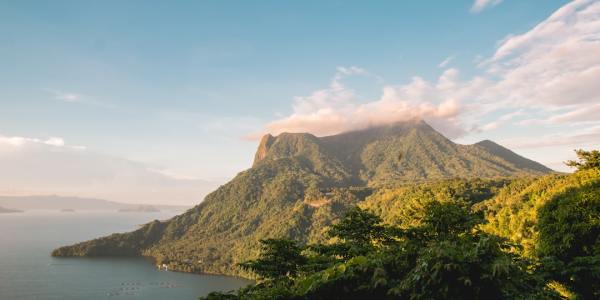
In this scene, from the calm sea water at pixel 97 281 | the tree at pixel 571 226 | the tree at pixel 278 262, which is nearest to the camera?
the tree at pixel 278 262

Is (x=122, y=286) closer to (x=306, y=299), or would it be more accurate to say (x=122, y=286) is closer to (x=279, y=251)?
(x=279, y=251)

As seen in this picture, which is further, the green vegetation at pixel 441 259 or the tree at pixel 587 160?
the tree at pixel 587 160

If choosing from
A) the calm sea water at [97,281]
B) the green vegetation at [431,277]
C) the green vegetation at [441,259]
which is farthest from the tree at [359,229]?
the calm sea water at [97,281]

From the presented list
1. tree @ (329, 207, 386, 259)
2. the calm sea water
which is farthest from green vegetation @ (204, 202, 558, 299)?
A: the calm sea water

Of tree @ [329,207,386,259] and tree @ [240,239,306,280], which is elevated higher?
tree @ [329,207,386,259]

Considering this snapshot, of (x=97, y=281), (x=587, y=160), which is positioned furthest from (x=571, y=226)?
(x=97, y=281)

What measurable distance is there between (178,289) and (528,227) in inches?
4556

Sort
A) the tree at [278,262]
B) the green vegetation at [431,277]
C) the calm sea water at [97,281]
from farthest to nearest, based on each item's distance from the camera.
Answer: the calm sea water at [97,281] < the tree at [278,262] < the green vegetation at [431,277]

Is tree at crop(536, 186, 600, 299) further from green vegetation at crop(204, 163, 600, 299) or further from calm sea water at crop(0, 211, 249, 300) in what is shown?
calm sea water at crop(0, 211, 249, 300)

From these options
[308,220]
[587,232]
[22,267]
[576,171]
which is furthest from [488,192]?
[22,267]

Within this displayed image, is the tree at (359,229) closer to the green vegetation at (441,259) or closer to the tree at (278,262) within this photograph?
the green vegetation at (441,259)

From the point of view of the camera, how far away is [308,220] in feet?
636

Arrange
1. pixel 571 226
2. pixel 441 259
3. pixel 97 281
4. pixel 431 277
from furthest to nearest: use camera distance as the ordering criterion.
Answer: pixel 97 281, pixel 571 226, pixel 441 259, pixel 431 277

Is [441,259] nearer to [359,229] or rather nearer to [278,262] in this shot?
[278,262]
